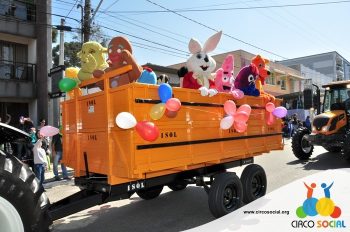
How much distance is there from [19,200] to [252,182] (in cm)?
451

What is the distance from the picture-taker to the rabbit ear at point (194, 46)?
19.6ft

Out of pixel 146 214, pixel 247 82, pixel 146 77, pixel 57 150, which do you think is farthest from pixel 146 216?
pixel 57 150

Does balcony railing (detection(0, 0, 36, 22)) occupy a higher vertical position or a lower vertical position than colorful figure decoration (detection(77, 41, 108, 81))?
higher

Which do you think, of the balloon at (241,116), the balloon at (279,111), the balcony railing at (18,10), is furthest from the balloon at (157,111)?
the balcony railing at (18,10)

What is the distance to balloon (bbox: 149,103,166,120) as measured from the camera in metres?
4.29

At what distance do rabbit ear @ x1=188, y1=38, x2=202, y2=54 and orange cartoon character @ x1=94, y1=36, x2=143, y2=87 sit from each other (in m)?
1.37

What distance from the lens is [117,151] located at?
4.28m

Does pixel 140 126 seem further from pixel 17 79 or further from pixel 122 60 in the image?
pixel 17 79

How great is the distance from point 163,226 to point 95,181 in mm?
1485

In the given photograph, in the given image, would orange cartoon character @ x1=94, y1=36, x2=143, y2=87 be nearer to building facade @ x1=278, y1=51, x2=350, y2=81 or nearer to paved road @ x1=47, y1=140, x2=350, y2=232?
paved road @ x1=47, y1=140, x2=350, y2=232

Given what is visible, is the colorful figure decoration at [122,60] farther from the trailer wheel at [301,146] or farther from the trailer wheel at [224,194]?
the trailer wheel at [301,146]

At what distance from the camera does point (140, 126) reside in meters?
4.07

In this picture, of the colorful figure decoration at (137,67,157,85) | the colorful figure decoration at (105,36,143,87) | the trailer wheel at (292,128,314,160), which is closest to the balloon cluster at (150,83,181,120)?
the colorful figure decoration at (105,36,143,87)

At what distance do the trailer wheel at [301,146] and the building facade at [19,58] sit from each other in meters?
10.3
